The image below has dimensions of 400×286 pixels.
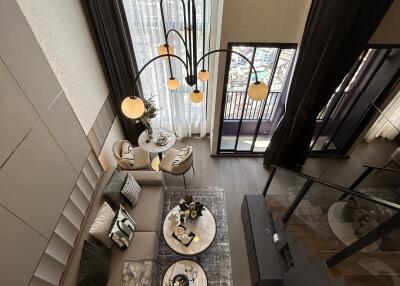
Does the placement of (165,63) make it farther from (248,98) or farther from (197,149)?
(197,149)

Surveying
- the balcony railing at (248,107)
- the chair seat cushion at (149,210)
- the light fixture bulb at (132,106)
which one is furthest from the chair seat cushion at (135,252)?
the balcony railing at (248,107)

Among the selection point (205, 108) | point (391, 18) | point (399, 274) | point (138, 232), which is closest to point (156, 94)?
point (205, 108)

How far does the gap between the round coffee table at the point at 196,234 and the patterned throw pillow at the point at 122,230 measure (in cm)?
47

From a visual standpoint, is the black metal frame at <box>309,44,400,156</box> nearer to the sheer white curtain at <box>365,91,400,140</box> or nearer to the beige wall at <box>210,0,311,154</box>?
the sheer white curtain at <box>365,91,400,140</box>

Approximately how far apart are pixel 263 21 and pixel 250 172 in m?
2.67

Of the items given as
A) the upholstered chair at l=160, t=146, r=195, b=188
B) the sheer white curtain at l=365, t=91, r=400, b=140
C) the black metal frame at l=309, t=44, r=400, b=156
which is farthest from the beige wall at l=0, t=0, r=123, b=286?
the sheer white curtain at l=365, t=91, r=400, b=140

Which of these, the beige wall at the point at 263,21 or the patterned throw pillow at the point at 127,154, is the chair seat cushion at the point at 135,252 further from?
the beige wall at the point at 263,21

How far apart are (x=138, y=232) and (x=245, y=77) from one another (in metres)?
3.01

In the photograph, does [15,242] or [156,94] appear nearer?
[15,242]

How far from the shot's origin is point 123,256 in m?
2.79

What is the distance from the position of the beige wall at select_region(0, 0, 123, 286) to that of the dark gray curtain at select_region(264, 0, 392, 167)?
303 cm

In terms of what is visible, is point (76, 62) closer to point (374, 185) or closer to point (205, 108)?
point (205, 108)

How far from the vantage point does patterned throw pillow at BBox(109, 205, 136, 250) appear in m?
2.75

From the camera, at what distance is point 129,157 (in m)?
3.90
